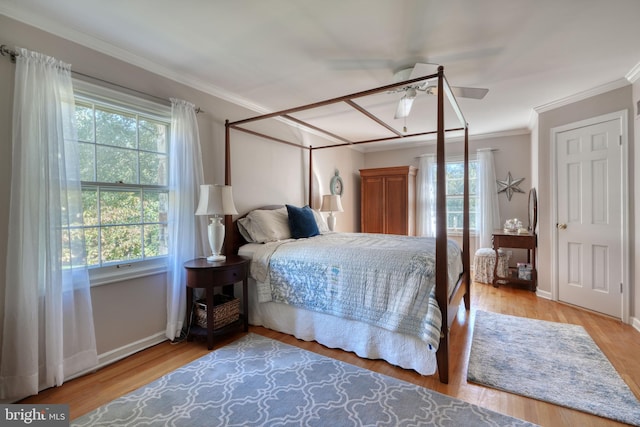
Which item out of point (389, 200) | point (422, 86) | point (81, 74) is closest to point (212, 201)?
point (81, 74)

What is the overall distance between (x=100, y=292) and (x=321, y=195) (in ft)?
10.8

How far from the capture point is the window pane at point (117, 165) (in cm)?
222

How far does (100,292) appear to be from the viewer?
219 centimetres

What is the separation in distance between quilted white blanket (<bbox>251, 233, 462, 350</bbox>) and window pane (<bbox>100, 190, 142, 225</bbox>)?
1.10m

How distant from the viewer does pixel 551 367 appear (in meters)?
2.10

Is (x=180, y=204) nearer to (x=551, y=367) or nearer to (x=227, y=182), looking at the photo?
(x=227, y=182)

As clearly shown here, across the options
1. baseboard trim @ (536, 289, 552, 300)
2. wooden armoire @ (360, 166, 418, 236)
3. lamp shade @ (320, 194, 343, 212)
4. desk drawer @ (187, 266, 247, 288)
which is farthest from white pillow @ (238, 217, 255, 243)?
baseboard trim @ (536, 289, 552, 300)

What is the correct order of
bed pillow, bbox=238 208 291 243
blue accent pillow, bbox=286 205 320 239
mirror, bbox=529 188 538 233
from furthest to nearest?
1. mirror, bbox=529 188 538 233
2. blue accent pillow, bbox=286 205 320 239
3. bed pillow, bbox=238 208 291 243

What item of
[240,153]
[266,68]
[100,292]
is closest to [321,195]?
[240,153]

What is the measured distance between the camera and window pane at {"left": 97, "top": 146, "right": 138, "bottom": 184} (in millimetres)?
2219

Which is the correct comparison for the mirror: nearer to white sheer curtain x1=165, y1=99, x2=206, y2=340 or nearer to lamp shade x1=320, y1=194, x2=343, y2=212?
lamp shade x1=320, y1=194, x2=343, y2=212

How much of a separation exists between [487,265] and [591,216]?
1519mm

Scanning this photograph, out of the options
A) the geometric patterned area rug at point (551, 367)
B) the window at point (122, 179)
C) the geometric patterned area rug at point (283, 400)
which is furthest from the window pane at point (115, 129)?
the geometric patterned area rug at point (551, 367)

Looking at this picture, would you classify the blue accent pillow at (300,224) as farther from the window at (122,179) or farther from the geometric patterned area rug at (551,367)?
the geometric patterned area rug at (551,367)
